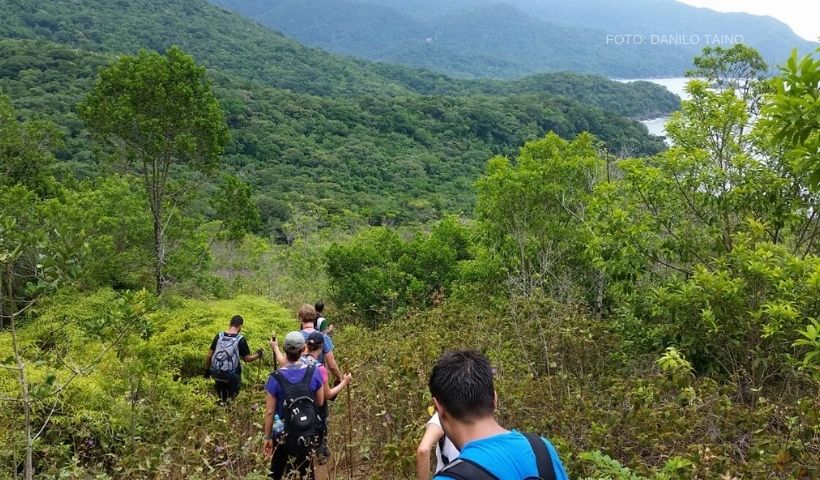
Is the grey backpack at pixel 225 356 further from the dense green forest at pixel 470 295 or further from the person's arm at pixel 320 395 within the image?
the person's arm at pixel 320 395

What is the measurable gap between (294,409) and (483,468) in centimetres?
225

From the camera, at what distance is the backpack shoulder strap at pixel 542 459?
1.81 meters

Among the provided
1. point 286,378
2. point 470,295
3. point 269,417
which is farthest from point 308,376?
point 470,295

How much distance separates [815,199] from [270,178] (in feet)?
178

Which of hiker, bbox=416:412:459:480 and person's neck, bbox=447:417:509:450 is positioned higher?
person's neck, bbox=447:417:509:450

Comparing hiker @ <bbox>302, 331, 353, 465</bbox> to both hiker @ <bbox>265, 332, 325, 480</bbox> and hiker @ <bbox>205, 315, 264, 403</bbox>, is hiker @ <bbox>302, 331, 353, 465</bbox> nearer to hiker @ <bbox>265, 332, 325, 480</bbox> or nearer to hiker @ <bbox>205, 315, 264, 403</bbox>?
hiker @ <bbox>265, 332, 325, 480</bbox>

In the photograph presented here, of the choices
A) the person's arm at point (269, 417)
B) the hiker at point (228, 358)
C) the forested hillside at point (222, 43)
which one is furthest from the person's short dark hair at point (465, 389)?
the forested hillside at point (222, 43)

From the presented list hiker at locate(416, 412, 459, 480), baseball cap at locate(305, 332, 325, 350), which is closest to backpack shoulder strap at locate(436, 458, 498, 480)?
hiker at locate(416, 412, 459, 480)

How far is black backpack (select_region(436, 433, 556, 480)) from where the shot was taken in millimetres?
1709

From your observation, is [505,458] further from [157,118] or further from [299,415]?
[157,118]

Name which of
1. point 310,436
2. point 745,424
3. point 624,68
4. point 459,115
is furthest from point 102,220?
point 624,68

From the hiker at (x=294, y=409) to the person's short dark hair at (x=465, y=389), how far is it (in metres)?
1.90

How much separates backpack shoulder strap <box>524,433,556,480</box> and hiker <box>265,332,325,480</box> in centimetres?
217

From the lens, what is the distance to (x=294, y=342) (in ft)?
12.3
